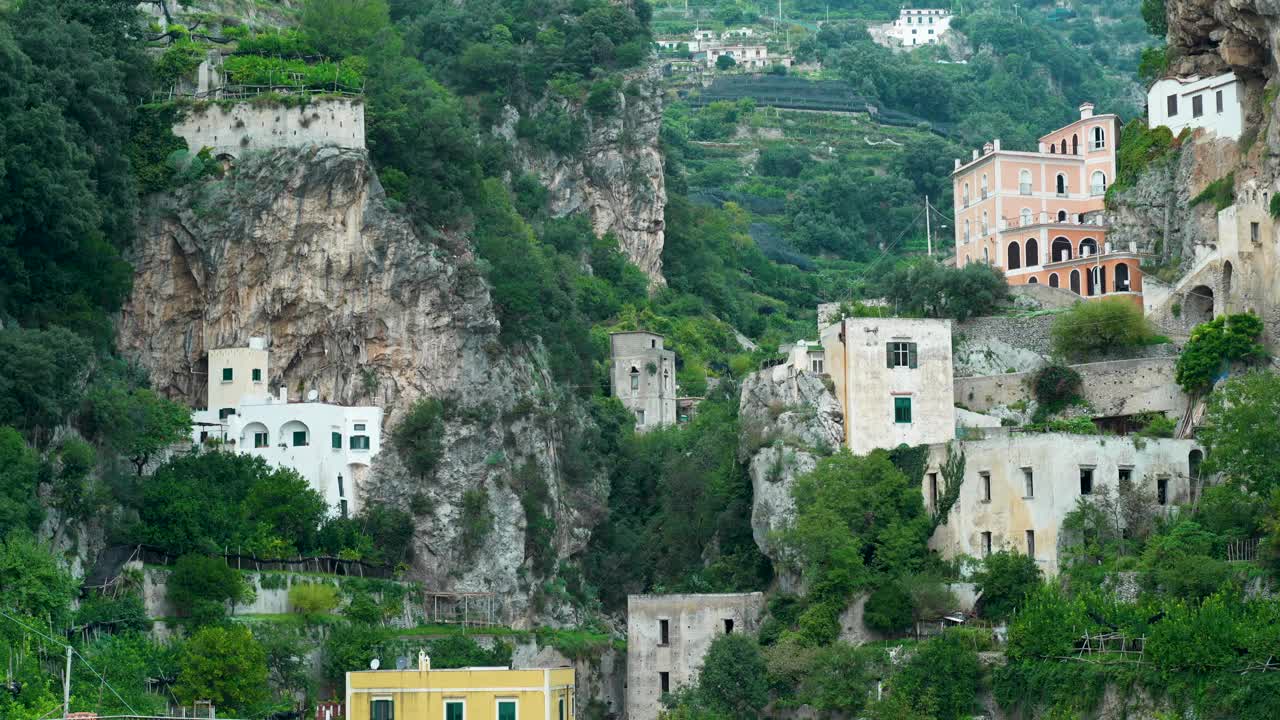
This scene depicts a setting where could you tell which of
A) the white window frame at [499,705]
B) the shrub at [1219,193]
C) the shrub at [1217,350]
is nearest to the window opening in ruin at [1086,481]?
the shrub at [1217,350]

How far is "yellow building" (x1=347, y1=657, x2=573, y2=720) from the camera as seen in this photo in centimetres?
6444

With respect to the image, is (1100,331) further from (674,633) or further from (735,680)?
(735,680)

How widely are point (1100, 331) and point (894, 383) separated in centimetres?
842

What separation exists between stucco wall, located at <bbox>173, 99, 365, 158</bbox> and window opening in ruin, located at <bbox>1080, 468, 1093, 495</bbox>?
91.0ft

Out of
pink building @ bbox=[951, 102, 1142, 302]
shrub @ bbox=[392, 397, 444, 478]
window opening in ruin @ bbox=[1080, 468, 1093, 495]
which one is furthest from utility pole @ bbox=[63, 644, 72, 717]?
pink building @ bbox=[951, 102, 1142, 302]

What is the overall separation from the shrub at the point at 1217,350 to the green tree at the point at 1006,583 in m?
9.01

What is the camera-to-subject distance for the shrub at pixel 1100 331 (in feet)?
253

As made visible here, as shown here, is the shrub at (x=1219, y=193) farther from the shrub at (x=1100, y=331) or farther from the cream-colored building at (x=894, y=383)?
the cream-colored building at (x=894, y=383)

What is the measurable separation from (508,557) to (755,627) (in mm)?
11560

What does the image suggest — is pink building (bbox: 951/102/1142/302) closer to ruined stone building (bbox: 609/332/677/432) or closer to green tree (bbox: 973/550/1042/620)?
ruined stone building (bbox: 609/332/677/432)

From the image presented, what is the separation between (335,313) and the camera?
79125 mm

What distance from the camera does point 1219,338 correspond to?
72.4 m

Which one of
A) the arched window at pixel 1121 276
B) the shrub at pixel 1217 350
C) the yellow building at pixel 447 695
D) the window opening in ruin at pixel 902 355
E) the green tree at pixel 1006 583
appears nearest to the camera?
the yellow building at pixel 447 695

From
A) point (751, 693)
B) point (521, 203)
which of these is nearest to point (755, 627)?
point (751, 693)
